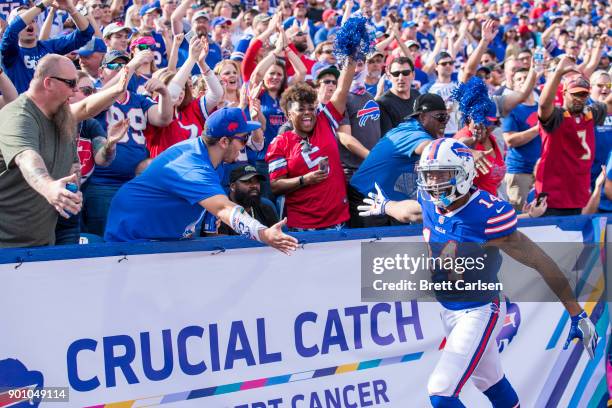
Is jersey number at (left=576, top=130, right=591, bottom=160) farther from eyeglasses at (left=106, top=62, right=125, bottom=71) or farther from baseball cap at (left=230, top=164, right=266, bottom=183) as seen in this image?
eyeglasses at (left=106, top=62, right=125, bottom=71)

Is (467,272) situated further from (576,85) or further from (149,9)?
(149,9)

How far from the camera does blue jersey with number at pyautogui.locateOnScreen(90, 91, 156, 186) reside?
6.54 meters

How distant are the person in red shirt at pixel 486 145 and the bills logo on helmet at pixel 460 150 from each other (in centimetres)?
122

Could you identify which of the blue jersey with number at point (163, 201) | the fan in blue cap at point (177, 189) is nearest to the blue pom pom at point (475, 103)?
the fan in blue cap at point (177, 189)

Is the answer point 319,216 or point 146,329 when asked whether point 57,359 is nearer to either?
point 146,329

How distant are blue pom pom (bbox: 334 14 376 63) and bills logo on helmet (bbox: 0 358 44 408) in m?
3.79

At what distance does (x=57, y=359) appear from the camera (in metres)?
4.74

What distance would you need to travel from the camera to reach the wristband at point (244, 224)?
493cm

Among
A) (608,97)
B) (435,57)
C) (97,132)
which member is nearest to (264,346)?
(97,132)

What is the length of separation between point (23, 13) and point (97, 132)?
1.43m

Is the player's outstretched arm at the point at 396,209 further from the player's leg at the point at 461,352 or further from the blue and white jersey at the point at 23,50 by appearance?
the blue and white jersey at the point at 23,50

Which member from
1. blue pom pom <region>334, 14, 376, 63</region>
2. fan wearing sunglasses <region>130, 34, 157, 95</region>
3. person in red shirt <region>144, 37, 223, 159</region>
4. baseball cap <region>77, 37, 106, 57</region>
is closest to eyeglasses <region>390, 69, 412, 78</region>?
blue pom pom <region>334, 14, 376, 63</region>

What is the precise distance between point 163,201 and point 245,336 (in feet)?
3.21

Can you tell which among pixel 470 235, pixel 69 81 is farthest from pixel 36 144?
pixel 470 235
